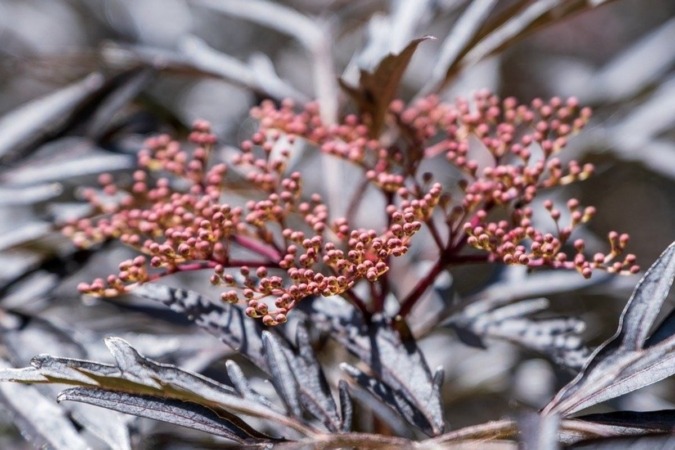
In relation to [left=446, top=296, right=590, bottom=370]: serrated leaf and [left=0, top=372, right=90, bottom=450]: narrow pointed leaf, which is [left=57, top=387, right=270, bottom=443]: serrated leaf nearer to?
[left=0, top=372, right=90, bottom=450]: narrow pointed leaf

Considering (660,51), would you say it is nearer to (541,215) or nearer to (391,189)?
(541,215)

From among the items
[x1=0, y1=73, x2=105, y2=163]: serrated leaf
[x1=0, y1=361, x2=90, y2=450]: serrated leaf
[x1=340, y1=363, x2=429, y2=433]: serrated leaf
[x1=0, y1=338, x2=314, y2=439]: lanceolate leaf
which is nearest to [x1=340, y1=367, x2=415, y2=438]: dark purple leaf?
[x1=340, y1=363, x2=429, y2=433]: serrated leaf

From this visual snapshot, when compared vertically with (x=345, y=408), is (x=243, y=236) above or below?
above

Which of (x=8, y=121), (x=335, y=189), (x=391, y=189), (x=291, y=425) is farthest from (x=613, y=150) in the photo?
(x=8, y=121)

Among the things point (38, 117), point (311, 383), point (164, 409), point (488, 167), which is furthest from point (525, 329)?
point (38, 117)

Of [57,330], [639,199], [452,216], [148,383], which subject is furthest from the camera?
[639,199]

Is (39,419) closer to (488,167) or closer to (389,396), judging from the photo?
(389,396)
